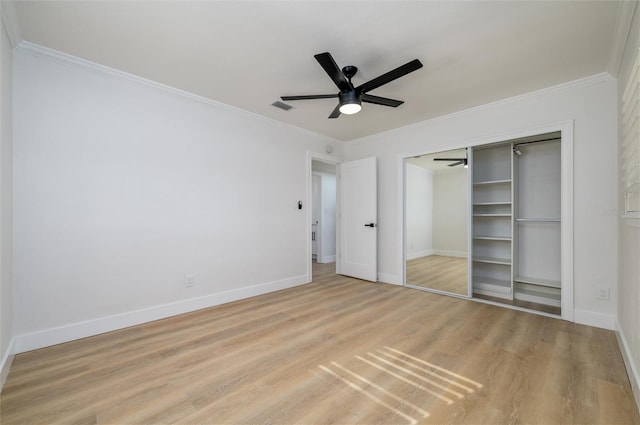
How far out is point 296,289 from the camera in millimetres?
4098

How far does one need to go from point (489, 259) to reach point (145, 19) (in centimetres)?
485

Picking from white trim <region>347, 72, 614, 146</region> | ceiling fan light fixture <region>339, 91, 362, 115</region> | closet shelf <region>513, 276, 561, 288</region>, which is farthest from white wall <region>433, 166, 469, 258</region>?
ceiling fan light fixture <region>339, 91, 362, 115</region>

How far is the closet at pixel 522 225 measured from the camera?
11.7ft

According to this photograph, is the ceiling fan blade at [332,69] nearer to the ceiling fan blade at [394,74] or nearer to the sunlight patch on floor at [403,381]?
the ceiling fan blade at [394,74]

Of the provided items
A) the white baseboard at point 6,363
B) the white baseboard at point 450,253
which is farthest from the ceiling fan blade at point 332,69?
the white baseboard at point 450,253

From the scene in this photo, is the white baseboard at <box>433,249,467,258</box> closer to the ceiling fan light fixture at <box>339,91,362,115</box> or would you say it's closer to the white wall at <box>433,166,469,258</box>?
the white wall at <box>433,166,469,258</box>

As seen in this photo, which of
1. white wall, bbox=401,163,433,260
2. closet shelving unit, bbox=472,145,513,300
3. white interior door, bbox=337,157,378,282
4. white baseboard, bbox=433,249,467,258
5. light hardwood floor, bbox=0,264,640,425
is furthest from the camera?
white baseboard, bbox=433,249,467,258

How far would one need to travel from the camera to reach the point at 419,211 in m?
5.95

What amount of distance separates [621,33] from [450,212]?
4.09 meters

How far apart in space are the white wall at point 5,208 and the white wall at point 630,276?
4144mm

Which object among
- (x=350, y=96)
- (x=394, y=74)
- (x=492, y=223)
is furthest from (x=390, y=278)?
(x=394, y=74)

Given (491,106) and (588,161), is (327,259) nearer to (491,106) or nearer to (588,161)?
(491,106)

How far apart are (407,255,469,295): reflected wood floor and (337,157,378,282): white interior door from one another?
827mm

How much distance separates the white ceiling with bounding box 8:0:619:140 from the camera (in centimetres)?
189
